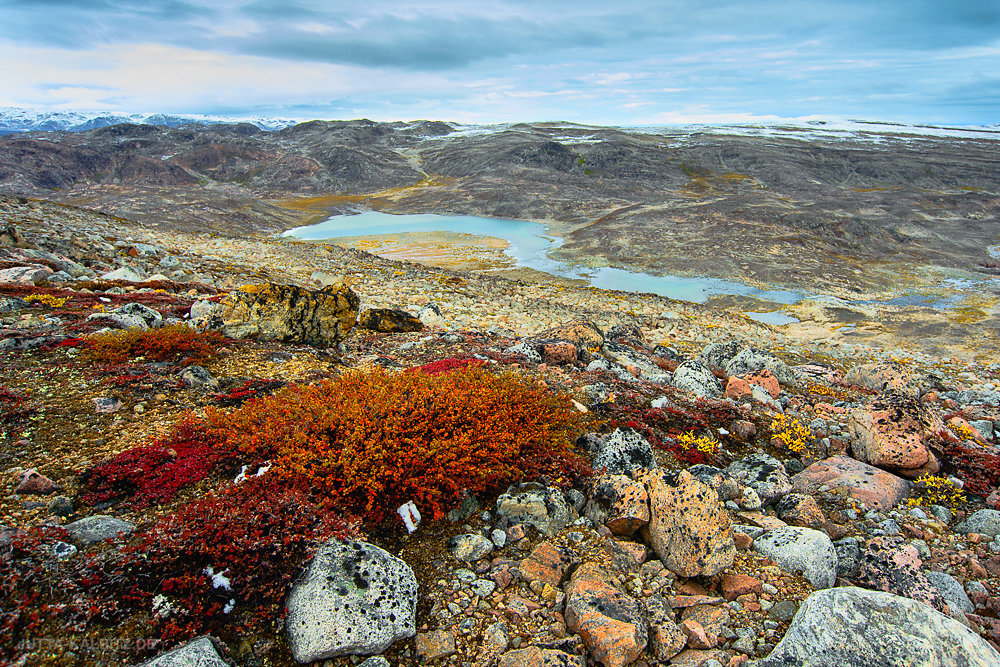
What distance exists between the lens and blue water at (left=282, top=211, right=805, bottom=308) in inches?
1451

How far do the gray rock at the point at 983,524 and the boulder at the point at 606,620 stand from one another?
5.08 metres

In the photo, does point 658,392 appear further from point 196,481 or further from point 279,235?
point 279,235

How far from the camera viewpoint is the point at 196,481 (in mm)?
5410

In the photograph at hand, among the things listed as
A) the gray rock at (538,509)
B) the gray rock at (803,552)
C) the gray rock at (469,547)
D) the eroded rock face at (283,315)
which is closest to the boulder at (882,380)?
the gray rock at (803,552)

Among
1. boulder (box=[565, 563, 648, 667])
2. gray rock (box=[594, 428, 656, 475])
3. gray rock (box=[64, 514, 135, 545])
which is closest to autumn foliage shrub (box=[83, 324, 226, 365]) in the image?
gray rock (box=[64, 514, 135, 545])

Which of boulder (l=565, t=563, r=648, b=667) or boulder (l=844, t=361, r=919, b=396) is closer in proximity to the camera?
boulder (l=565, t=563, r=648, b=667)

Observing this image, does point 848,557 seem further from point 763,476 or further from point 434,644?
point 434,644

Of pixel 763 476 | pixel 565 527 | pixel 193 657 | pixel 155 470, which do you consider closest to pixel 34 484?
pixel 155 470

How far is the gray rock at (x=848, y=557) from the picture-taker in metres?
5.35

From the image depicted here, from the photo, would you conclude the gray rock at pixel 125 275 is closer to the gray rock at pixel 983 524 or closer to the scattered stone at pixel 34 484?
the scattered stone at pixel 34 484

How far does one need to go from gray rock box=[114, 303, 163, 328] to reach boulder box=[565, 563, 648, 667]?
11.1 metres

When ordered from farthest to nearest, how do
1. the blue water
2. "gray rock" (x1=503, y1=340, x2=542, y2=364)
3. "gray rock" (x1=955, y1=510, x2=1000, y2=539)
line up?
the blue water < "gray rock" (x1=503, y1=340, x2=542, y2=364) < "gray rock" (x1=955, y1=510, x2=1000, y2=539)

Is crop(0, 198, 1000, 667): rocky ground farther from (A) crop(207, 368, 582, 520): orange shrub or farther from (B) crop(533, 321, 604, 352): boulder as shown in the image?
(B) crop(533, 321, 604, 352): boulder

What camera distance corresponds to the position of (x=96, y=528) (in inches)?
172
